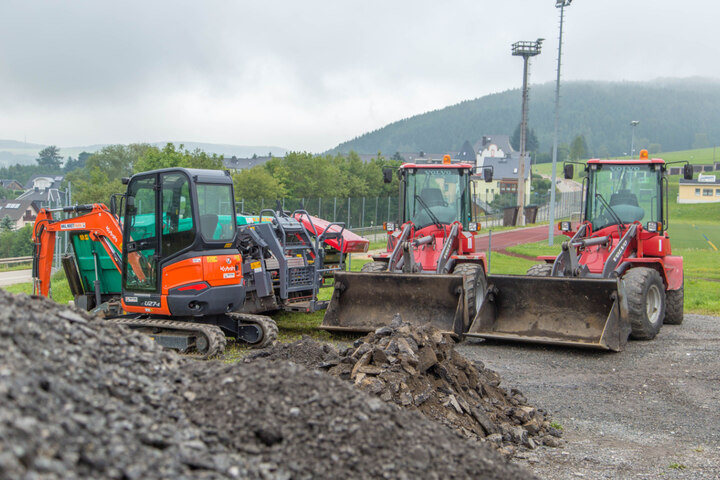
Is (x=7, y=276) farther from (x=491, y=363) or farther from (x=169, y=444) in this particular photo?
(x=169, y=444)

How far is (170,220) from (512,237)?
117 feet

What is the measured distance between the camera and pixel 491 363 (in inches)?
388

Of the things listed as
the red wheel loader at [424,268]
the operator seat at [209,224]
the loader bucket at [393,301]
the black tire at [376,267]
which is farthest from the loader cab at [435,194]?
the operator seat at [209,224]

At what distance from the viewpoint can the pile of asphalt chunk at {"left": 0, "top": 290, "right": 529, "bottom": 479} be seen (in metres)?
3.29

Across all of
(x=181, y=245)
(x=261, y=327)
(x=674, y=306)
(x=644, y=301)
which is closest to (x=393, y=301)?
(x=261, y=327)

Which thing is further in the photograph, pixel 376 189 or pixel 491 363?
pixel 376 189

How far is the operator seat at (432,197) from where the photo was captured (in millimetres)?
13281

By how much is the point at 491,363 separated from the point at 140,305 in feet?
16.1

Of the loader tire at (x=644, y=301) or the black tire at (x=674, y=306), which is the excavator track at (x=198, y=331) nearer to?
the loader tire at (x=644, y=301)

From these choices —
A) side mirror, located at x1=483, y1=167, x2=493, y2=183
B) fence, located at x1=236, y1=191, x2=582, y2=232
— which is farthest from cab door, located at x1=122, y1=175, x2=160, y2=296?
fence, located at x1=236, y1=191, x2=582, y2=232

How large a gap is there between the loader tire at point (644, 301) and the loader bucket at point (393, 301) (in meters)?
2.60

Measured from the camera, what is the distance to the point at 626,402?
813cm

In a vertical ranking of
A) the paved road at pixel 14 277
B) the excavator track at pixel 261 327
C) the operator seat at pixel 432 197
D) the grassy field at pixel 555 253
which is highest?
Result: the operator seat at pixel 432 197

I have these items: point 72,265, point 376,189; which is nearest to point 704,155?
point 376,189
